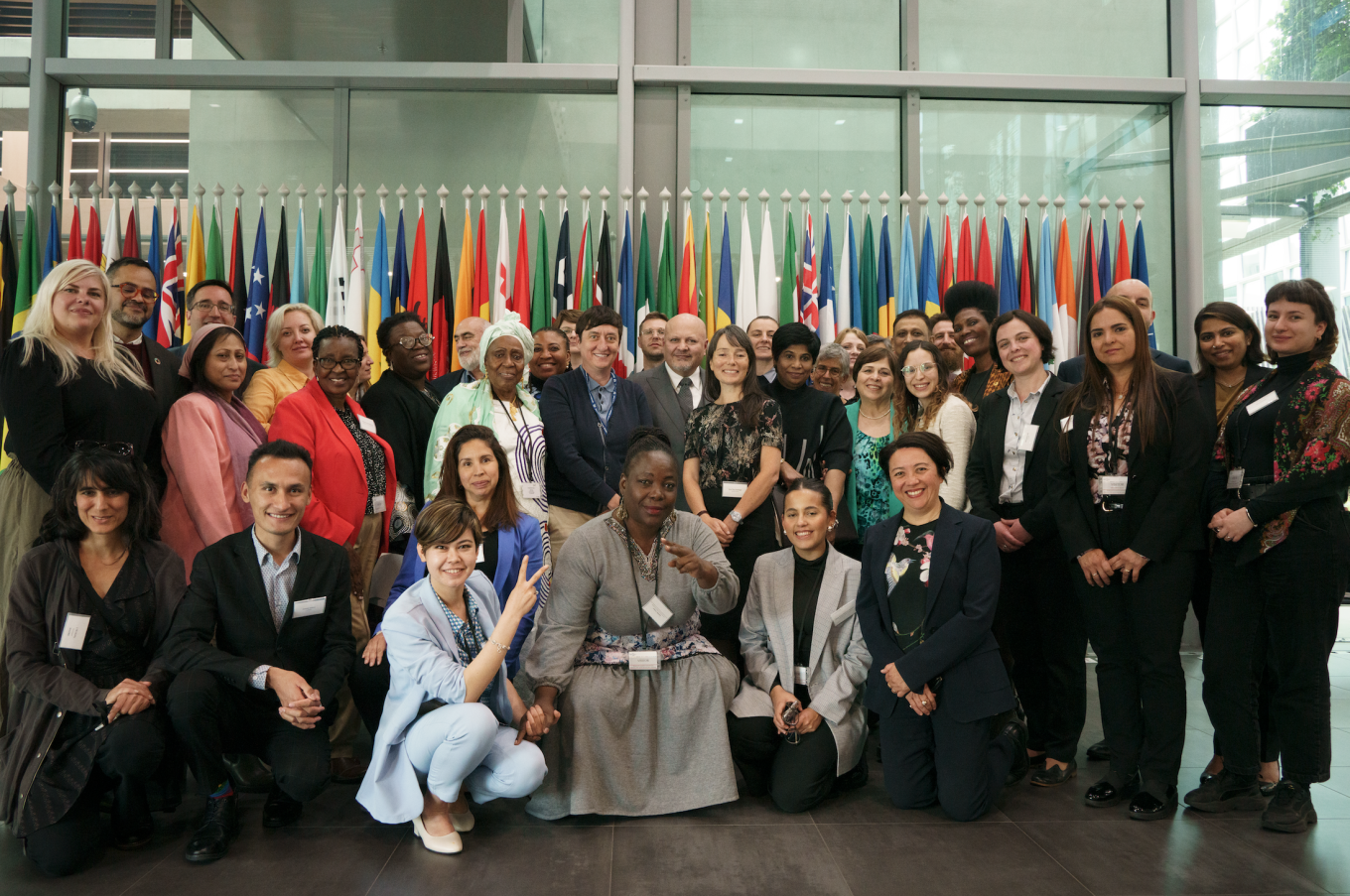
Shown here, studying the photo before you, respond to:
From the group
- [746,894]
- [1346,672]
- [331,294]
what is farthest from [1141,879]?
[331,294]

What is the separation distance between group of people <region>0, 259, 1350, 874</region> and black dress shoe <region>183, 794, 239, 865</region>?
0.04ft

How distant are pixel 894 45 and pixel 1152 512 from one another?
566 cm

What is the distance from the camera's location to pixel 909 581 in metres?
3.20

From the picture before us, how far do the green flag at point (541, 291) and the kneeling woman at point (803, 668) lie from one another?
374 cm

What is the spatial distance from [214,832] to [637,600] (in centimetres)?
145

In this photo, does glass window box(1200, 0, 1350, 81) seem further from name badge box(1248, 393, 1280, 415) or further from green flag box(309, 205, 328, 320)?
green flag box(309, 205, 328, 320)

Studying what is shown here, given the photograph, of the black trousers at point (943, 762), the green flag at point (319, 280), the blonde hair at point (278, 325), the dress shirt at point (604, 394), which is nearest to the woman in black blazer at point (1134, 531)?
the black trousers at point (943, 762)

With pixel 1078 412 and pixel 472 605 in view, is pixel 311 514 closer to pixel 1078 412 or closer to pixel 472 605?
pixel 472 605

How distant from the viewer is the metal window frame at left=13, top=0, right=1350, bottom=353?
7.16 metres

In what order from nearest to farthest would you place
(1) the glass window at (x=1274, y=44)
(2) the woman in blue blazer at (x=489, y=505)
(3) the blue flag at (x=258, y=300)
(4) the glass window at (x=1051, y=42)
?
1. (2) the woman in blue blazer at (x=489, y=505)
2. (3) the blue flag at (x=258, y=300)
3. (1) the glass window at (x=1274, y=44)
4. (4) the glass window at (x=1051, y=42)

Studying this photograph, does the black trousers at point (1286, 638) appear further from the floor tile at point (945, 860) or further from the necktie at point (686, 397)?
the necktie at point (686, 397)

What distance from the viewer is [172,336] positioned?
6.50 meters

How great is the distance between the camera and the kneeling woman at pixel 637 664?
302 centimetres

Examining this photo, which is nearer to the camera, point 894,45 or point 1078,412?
point 1078,412
